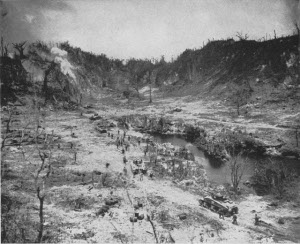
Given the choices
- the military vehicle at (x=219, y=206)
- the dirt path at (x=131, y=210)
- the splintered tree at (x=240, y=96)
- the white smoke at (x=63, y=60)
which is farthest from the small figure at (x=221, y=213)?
the white smoke at (x=63, y=60)

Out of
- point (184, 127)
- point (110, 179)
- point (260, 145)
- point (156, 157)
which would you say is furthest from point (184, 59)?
point (110, 179)

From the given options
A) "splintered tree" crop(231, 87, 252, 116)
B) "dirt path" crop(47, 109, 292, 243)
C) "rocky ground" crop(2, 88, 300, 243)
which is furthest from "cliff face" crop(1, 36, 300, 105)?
"dirt path" crop(47, 109, 292, 243)

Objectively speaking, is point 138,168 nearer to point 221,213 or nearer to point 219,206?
point 219,206

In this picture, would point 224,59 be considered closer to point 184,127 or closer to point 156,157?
point 184,127

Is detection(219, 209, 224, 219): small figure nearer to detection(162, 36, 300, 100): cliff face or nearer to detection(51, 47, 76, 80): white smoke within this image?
detection(162, 36, 300, 100): cliff face

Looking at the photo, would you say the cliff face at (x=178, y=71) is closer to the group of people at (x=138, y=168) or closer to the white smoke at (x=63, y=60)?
the white smoke at (x=63, y=60)

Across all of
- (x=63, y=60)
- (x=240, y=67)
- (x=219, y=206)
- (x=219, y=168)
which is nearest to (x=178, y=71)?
(x=240, y=67)

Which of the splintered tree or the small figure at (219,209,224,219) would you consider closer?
the small figure at (219,209,224,219)

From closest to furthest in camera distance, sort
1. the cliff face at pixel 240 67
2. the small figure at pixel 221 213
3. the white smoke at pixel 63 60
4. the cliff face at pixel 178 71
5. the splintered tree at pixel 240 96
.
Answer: the small figure at pixel 221 213
the splintered tree at pixel 240 96
the cliff face at pixel 178 71
the cliff face at pixel 240 67
the white smoke at pixel 63 60
